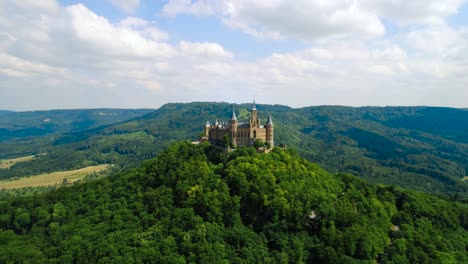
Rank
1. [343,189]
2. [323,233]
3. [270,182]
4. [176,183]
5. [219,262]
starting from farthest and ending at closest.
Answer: [343,189] < [176,183] < [270,182] < [323,233] < [219,262]

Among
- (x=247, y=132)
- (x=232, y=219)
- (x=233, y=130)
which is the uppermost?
(x=233, y=130)

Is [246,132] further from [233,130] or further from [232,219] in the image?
[232,219]

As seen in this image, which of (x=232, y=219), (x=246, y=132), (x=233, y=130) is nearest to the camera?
(x=232, y=219)

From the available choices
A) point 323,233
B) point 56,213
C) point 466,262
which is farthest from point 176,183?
point 466,262

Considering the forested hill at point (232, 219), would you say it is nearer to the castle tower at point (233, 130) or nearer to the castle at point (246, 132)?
the castle tower at point (233, 130)

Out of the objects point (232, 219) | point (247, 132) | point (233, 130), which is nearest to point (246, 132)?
point (247, 132)

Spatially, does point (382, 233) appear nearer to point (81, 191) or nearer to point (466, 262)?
point (466, 262)

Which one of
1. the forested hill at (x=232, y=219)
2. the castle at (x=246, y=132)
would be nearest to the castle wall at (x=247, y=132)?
the castle at (x=246, y=132)

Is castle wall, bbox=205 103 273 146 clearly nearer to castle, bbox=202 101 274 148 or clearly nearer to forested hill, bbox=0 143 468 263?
castle, bbox=202 101 274 148

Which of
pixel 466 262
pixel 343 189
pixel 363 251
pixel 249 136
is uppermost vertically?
pixel 249 136
